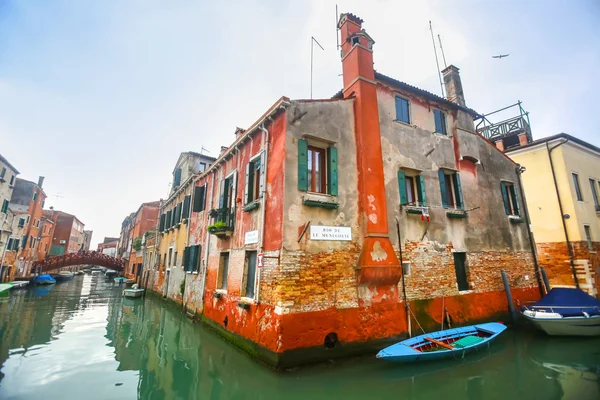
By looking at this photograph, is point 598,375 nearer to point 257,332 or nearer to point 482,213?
point 482,213

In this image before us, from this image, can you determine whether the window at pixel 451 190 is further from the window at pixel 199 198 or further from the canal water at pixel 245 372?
the window at pixel 199 198

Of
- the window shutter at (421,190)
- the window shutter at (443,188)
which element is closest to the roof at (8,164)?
the window shutter at (421,190)

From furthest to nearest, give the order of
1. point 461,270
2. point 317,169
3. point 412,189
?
point 461,270, point 412,189, point 317,169

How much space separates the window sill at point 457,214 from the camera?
10.1 metres

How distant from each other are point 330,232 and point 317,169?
1.90 m

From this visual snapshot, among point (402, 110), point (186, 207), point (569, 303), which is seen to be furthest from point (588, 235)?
point (186, 207)

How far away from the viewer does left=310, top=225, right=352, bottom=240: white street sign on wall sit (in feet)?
24.6

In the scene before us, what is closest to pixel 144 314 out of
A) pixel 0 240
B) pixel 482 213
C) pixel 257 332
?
pixel 257 332

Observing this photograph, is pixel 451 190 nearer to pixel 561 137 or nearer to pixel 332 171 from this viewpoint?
pixel 332 171

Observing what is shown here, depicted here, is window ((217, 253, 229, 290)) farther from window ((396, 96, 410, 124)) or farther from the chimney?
the chimney

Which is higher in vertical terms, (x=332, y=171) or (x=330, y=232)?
(x=332, y=171)

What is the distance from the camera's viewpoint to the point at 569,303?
9.26m

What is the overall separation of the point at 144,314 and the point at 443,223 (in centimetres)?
1470

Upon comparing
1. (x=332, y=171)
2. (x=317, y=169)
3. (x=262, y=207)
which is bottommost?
(x=262, y=207)
